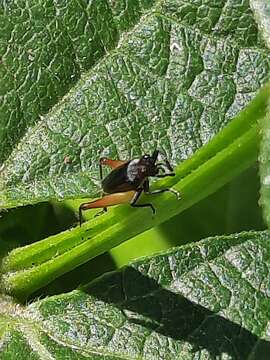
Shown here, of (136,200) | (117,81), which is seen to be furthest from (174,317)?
(117,81)

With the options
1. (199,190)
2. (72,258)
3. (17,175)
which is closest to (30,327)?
(72,258)

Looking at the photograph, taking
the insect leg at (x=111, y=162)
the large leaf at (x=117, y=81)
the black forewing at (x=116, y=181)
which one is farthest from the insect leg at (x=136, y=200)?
the large leaf at (x=117, y=81)

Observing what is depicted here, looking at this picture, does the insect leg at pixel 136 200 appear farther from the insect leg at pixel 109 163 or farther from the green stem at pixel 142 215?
the insect leg at pixel 109 163

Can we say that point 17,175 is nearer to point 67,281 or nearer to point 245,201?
point 67,281

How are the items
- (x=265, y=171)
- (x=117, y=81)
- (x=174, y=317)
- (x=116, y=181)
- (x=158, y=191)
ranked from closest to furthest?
(x=265, y=171)
(x=158, y=191)
(x=116, y=181)
(x=174, y=317)
(x=117, y=81)

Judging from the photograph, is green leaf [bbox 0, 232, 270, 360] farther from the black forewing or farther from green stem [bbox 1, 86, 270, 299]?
the black forewing

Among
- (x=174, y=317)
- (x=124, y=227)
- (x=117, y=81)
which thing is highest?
(x=117, y=81)

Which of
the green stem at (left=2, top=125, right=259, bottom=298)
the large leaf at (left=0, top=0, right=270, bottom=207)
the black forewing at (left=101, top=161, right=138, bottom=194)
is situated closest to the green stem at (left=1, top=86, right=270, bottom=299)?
the green stem at (left=2, top=125, right=259, bottom=298)

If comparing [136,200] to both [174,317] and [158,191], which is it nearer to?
[158,191]
